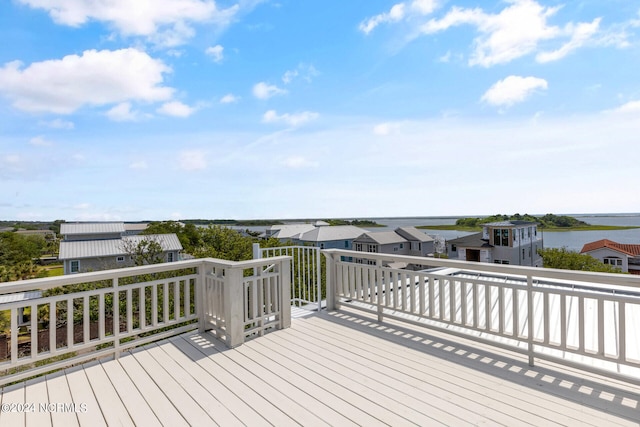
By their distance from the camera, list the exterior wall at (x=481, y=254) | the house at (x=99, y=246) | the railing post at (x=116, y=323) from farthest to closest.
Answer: the house at (x=99, y=246), the exterior wall at (x=481, y=254), the railing post at (x=116, y=323)

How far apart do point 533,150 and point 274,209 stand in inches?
463

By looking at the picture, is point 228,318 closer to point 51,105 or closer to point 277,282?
point 277,282

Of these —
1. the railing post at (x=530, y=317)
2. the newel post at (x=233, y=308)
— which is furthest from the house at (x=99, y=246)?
the railing post at (x=530, y=317)

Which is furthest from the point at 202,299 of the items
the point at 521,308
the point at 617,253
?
the point at 617,253

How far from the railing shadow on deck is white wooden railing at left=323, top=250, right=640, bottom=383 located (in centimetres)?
10

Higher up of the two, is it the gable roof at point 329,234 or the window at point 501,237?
the window at point 501,237

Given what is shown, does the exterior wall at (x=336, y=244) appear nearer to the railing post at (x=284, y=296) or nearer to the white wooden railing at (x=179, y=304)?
the railing post at (x=284, y=296)

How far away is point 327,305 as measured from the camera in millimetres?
4508

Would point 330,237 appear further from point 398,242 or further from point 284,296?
point 284,296

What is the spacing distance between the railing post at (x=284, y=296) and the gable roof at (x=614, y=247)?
19181 mm

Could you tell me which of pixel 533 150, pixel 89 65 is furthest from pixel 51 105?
pixel 533 150

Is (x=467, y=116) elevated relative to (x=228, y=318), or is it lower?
elevated

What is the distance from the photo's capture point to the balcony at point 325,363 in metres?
2.09

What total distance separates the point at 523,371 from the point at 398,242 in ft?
81.2
